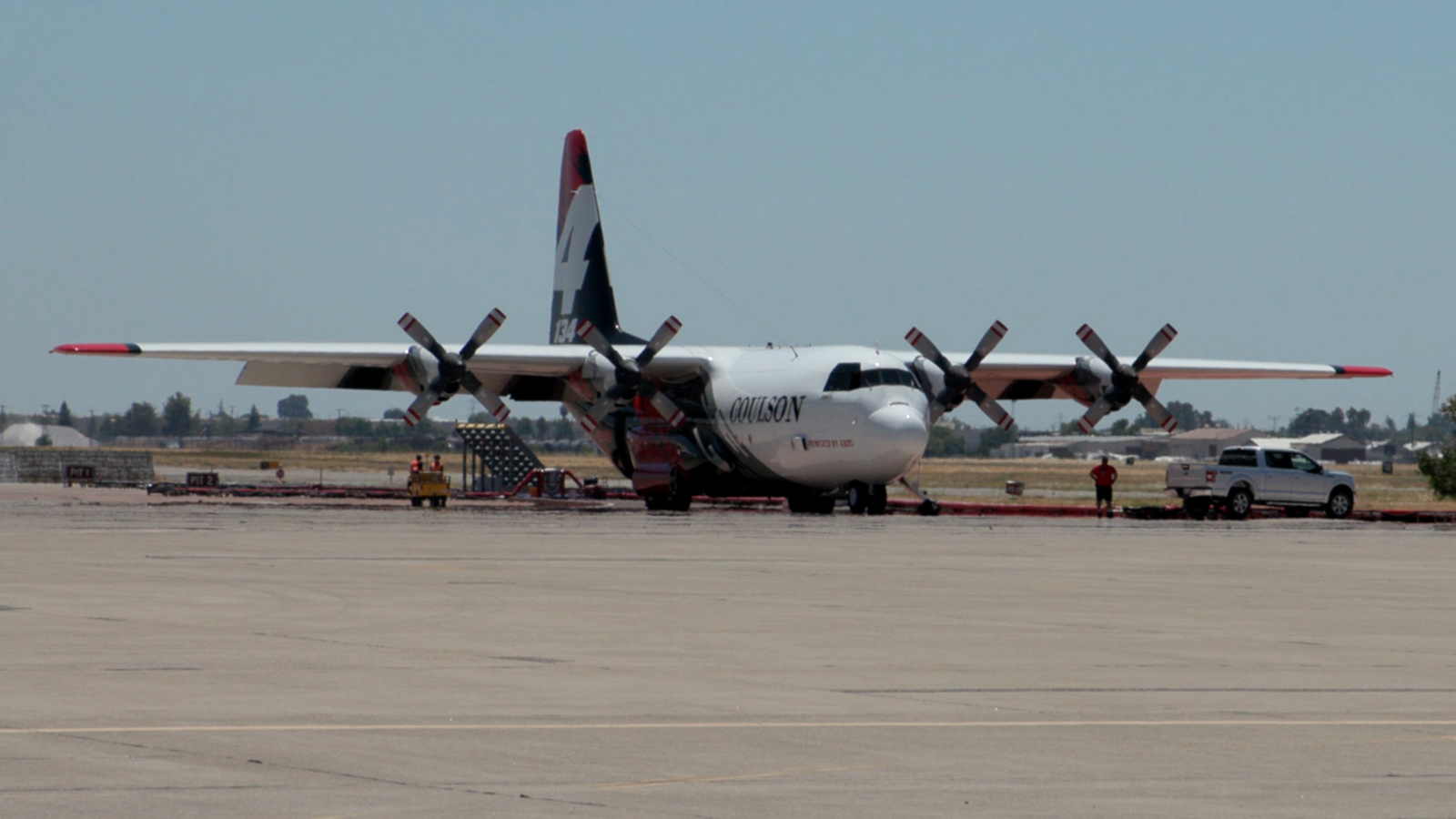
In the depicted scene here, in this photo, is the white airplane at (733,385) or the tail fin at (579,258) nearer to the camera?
the white airplane at (733,385)

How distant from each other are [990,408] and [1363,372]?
1256cm

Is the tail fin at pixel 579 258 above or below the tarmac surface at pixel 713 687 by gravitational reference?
above

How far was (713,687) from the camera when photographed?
11031 millimetres

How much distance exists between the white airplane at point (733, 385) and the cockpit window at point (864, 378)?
1.1 inches

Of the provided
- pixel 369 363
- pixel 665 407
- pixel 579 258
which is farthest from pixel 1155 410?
pixel 369 363

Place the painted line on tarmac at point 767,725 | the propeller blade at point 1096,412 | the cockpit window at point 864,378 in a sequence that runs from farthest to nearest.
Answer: the propeller blade at point 1096,412
the cockpit window at point 864,378
the painted line on tarmac at point 767,725

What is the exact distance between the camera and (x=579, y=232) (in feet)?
170

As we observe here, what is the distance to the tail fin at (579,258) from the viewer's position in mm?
50969

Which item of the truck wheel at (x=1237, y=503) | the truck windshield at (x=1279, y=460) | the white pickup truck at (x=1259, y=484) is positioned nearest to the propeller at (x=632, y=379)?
the white pickup truck at (x=1259, y=484)

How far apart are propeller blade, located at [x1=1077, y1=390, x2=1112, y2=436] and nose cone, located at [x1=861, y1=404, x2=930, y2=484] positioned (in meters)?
7.66

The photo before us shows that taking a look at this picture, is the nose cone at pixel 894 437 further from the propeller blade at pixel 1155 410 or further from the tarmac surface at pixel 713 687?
the tarmac surface at pixel 713 687

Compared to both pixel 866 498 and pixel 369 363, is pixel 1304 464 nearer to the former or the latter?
pixel 866 498

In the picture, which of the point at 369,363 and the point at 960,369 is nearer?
the point at 369,363

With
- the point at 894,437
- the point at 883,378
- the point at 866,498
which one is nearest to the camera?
the point at 894,437
